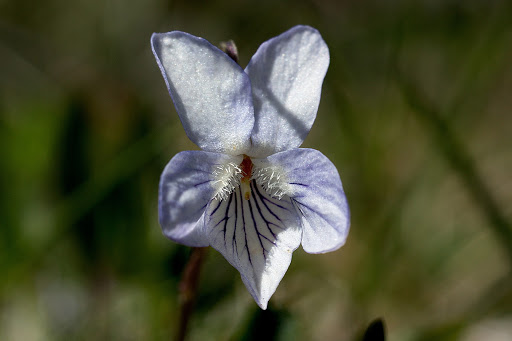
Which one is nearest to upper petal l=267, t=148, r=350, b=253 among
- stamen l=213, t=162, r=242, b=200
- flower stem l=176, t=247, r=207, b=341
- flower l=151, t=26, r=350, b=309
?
flower l=151, t=26, r=350, b=309

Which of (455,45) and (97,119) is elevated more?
(97,119)

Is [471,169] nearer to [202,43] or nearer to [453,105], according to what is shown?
[453,105]

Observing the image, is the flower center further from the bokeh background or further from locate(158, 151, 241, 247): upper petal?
the bokeh background

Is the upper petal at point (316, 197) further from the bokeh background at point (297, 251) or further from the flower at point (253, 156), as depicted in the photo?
the bokeh background at point (297, 251)

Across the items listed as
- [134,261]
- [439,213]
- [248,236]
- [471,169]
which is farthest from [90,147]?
[439,213]

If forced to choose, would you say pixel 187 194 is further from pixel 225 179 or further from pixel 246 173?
pixel 246 173

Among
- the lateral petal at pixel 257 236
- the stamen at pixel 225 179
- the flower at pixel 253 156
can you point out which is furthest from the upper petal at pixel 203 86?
the lateral petal at pixel 257 236
